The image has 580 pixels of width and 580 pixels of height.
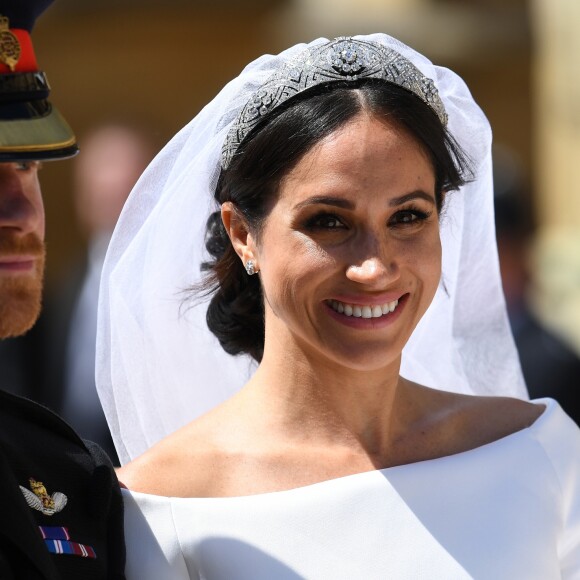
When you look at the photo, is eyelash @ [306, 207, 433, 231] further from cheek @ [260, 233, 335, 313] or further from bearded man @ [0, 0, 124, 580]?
bearded man @ [0, 0, 124, 580]

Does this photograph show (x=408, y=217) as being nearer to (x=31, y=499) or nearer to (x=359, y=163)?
(x=359, y=163)

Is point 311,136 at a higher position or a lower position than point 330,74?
lower

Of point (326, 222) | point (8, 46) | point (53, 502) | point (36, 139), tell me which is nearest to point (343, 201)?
point (326, 222)

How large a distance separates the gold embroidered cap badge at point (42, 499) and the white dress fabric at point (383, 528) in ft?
1.23

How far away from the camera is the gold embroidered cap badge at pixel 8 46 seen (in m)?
3.24

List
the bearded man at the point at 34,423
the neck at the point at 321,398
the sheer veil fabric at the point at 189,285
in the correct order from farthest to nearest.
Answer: the sheer veil fabric at the point at 189,285, the neck at the point at 321,398, the bearded man at the point at 34,423

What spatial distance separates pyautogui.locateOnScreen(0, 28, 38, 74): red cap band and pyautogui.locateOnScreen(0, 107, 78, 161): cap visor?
114mm

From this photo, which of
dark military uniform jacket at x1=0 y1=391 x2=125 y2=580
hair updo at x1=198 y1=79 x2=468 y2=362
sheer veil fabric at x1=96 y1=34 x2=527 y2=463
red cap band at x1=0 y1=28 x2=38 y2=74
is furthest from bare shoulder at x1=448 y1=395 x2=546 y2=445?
red cap band at x1=0 y1=28 x2=38 y2=74

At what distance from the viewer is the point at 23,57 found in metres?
3.29

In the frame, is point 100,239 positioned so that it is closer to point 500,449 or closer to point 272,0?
point 500,449

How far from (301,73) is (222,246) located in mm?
583

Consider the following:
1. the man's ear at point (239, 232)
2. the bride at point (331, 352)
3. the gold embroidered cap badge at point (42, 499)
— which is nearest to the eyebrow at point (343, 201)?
the bride at point (331, 352)

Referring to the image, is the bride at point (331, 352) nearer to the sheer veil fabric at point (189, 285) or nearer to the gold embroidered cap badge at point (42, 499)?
the sheer veil fabric at point (189, 285)

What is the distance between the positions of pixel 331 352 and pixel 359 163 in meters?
0.47
